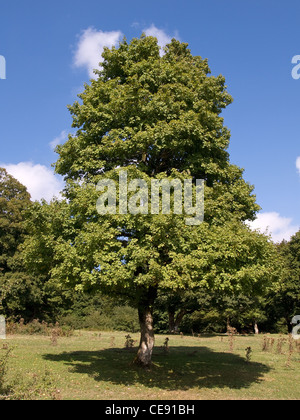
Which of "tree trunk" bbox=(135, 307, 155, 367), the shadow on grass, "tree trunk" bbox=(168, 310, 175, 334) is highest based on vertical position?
"tree trunk" bbox=(135, 307, 155, 367)

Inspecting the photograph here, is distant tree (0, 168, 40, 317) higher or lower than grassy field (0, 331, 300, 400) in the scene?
higher

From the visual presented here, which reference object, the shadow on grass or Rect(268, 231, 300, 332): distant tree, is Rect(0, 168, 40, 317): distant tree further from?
Rect(268, 231, 300, 332): distant tree

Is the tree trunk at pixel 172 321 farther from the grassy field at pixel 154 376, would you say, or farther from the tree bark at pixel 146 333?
the tree bark at pixel 146 333

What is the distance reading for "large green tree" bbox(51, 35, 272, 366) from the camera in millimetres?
10383

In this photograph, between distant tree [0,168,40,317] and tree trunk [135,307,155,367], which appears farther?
distant tree [0,168,40,317]

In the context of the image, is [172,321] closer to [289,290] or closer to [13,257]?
[289,290]

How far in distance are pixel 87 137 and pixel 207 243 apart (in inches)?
277

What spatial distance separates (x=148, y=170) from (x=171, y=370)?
8.68 meters

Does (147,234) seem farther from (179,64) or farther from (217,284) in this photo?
(179,64)

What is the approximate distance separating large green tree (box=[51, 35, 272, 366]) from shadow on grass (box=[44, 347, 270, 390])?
1293mm

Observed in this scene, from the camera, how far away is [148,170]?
14.1m

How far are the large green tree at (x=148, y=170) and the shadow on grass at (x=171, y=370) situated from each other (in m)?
1.29

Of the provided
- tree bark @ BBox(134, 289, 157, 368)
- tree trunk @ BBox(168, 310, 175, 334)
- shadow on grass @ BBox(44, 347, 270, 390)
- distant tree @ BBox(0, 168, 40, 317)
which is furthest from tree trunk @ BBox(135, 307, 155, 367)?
tree trunk @ BBox(168, 310, 175, 334)

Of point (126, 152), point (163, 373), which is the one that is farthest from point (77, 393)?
point (126, 152)
